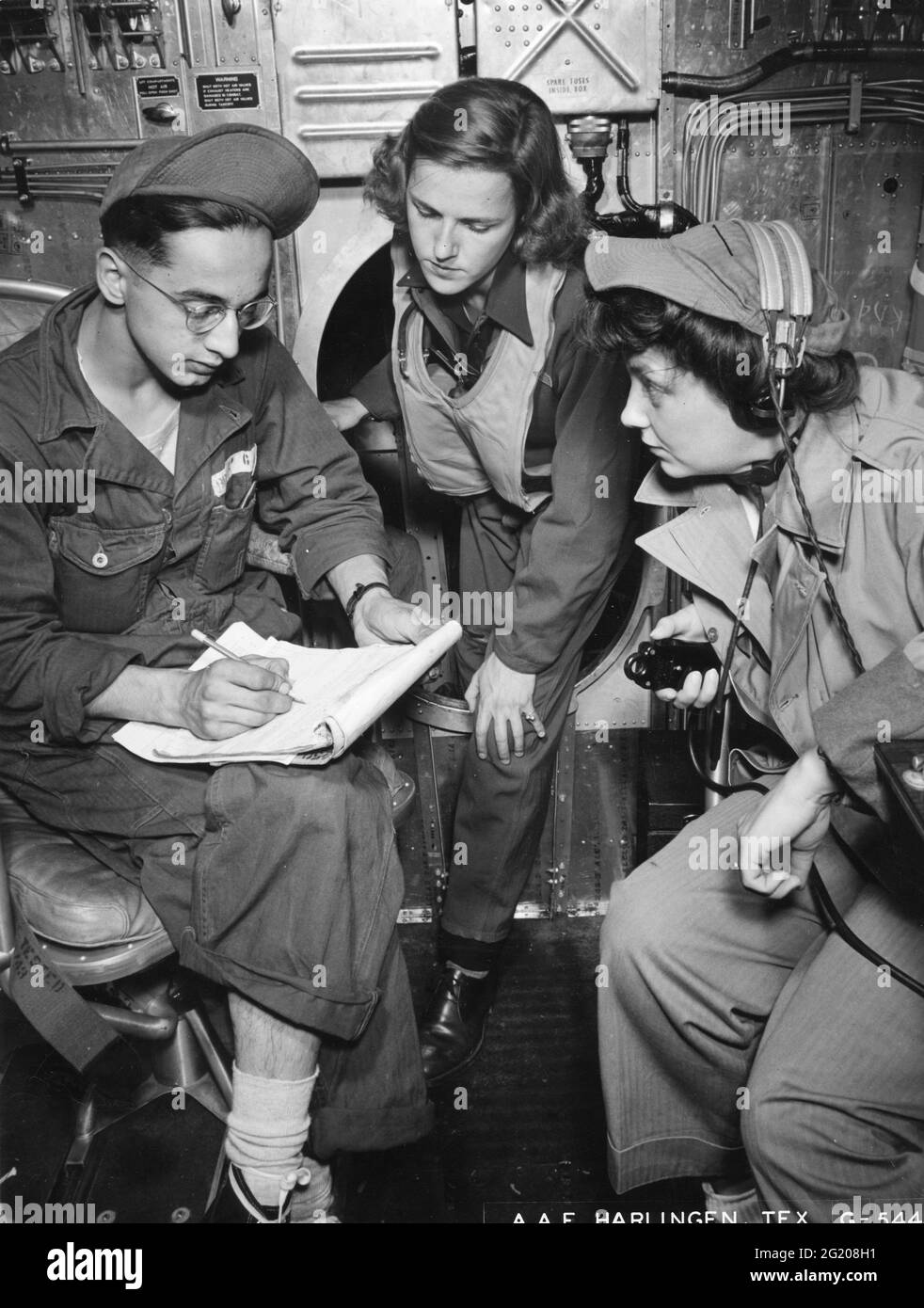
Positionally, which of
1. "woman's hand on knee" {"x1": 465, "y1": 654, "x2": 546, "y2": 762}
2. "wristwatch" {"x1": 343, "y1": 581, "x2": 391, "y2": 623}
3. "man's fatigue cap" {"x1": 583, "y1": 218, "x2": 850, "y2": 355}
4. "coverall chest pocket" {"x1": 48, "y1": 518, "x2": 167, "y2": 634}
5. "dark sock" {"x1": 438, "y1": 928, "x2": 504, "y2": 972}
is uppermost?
"man's fatigue cap" {"x1": 583, "y1": 218, "x2": 850, "y2": 355}

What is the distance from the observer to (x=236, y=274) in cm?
207

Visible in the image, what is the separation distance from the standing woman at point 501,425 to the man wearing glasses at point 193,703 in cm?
45

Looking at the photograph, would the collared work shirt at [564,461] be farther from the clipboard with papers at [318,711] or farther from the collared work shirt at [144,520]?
the clipboard with papers at [318,711]

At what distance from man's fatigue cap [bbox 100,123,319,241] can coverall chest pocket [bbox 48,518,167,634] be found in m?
0.58

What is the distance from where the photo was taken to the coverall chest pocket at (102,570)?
217 centimetres

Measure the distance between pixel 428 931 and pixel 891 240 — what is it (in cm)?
224

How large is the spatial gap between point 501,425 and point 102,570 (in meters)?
0.98

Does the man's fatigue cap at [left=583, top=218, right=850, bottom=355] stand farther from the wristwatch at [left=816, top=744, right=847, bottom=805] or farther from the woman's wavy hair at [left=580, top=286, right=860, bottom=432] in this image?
the wristwatch at [left=816, top=744, right=847, bottom=805]

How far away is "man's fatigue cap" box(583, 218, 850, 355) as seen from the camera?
1810 millimetres

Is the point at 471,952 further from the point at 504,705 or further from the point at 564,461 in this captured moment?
the point at 564,461

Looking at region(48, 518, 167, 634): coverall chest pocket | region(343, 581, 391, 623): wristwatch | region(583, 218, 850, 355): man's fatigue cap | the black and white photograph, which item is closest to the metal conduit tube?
the black and white photograph

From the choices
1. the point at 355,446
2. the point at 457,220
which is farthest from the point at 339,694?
the point at 355,446

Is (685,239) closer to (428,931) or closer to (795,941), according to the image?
(795,941)

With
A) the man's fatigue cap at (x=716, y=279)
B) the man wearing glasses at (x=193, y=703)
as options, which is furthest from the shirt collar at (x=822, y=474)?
the man wearing glasses at (x=193, y=703)
